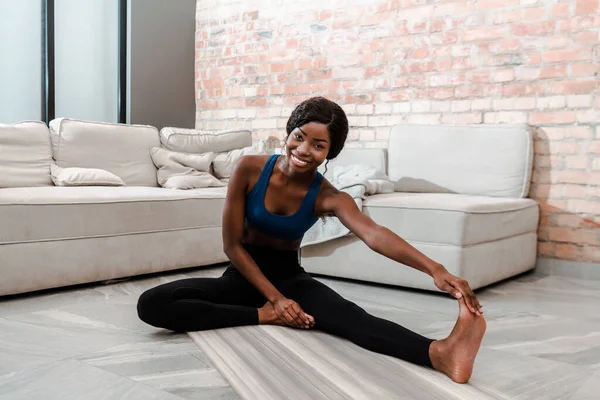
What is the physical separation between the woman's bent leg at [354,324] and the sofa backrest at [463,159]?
1.59 meters

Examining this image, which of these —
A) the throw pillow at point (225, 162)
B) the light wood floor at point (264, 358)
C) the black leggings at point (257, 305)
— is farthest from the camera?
the throw pillow at point (225, 162)

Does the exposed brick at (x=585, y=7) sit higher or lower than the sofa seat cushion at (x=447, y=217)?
higher

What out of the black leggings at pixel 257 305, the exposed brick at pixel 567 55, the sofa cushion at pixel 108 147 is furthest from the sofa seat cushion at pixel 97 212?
the exposed brick at pixel 567 55

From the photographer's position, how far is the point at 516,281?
126 inches

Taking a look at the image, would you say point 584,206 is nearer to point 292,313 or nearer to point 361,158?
point 361,158

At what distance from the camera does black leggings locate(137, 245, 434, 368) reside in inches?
71.7

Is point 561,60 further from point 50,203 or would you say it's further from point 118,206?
point 50,203

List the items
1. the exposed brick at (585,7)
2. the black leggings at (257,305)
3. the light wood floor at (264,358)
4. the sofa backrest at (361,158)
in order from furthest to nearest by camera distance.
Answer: the sofa backrest at (361,158), the exposed brick at (585,7), the black leggings at (257,305), the light wood floor at (264,358)

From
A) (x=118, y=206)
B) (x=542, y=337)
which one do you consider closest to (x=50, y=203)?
(x=118, y=206)

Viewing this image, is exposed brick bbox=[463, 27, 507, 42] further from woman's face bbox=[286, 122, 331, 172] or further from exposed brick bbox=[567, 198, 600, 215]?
woman's face bbox=[286, 122, 331, 172]

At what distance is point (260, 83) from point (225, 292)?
276 centimetres

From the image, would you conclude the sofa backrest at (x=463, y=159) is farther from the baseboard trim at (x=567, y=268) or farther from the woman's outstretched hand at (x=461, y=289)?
the woman's outstretched hand at (x=461, y=289)

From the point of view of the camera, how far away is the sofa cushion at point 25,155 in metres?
3.19

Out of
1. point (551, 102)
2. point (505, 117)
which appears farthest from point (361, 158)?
point (551, 102)
